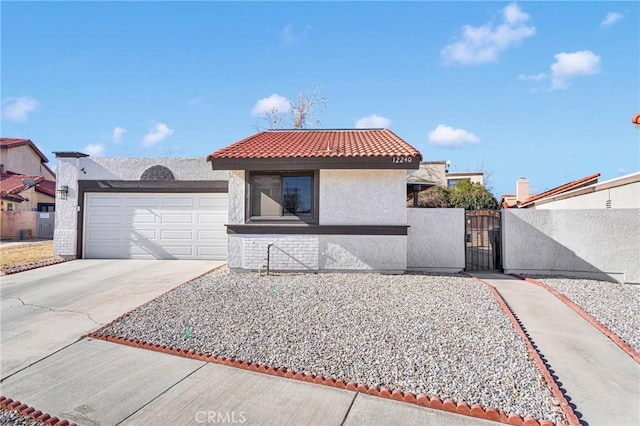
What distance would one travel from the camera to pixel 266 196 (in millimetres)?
9742

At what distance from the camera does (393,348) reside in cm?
452

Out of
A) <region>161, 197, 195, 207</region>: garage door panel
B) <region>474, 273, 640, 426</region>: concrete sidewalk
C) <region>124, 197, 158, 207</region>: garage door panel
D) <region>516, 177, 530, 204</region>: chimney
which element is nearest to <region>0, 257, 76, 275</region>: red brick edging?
<region>124, 197, 158, 207</region>: garage door panel

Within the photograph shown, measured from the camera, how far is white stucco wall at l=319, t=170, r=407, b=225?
31.2 ft

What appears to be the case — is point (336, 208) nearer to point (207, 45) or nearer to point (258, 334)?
point (258, 334)

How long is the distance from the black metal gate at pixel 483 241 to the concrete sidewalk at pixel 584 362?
3.52 meters

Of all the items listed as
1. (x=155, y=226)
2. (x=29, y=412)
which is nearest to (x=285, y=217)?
(x=155, y=226)

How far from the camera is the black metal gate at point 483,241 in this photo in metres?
10.4

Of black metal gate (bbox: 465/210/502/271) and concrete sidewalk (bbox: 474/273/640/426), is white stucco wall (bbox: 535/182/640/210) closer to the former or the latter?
black metal gate (bbox: 465/210/502/271)

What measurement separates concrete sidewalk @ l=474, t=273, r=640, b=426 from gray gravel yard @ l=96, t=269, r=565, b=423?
0.33m

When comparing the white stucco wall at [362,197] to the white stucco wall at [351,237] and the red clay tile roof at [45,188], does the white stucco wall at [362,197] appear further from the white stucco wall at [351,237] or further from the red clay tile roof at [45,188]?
the red clay tile roof at [45,188]

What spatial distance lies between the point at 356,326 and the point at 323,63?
1245 cm

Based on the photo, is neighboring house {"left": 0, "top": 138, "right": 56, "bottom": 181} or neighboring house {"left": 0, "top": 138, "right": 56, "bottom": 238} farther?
neighboring house {"left": 0, "top": 138, "right": 56, "bottom": 181}

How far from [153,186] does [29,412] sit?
33.5ft

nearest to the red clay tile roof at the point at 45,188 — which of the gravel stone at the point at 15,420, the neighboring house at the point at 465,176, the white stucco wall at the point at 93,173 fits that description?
the white stucco wall at the point at 93,173
